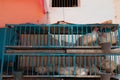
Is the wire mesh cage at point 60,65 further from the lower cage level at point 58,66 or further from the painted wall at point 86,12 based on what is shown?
the painted wall at point 86,12

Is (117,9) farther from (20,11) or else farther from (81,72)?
(20,11)

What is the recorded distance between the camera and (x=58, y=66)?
9.72ft

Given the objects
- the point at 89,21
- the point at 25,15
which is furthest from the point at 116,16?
the point at 25,15

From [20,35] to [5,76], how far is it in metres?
0.77

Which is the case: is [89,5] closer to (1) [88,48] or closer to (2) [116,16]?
(2) [116,16]

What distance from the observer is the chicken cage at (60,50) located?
9.12 ft

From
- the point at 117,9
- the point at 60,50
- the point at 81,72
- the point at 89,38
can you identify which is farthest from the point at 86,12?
the point at 81,72

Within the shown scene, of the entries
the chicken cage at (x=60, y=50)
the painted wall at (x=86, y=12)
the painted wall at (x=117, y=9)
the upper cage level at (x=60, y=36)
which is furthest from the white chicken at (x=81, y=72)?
the painted wall at (x=117, y=9)

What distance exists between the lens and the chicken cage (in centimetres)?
278

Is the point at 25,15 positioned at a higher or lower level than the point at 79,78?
higher

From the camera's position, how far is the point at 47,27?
9.69 ft

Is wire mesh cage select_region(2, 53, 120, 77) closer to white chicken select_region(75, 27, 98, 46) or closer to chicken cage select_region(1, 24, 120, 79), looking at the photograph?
chicken cage select_region(1, 24, 120, 79)

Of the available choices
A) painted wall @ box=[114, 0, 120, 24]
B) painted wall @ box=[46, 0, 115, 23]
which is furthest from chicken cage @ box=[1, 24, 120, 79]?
painted wall @ box=[114, 0, 120, 24]

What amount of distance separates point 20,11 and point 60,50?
109cm
